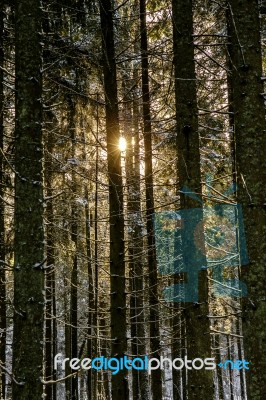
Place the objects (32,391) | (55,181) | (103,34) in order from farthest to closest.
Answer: (55,181), (103,34), (32,391)

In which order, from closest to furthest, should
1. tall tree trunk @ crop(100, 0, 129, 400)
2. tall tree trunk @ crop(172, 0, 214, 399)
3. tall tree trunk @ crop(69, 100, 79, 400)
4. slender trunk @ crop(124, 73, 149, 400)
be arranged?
tall tree trunk @ crop(172, 0, 214, 399) → tall tree trunk @ crop(100, 0, 129, 400) → tall tree trunk @ crop(69, 100, 79, 400) → slender trunk @ crop(124, 73, 149, 400)

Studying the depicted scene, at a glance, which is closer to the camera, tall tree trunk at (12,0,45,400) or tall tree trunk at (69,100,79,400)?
tall tree trunk at (12,0,45,400)

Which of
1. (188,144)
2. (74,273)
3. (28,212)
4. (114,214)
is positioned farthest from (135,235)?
(28,212)

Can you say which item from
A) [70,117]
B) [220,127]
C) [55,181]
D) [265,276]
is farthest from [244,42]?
[55,181]

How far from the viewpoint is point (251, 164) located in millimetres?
4465

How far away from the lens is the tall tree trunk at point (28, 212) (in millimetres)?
4910

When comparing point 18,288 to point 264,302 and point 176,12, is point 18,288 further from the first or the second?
point 176,12

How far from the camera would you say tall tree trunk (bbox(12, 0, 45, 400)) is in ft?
16.1

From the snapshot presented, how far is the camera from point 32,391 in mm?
4855

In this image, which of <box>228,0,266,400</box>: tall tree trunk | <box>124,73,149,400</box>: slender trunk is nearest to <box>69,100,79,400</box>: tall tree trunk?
<box>124,73,149,400</box>: slender trunk

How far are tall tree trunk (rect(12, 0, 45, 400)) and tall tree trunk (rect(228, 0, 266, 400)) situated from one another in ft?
7.92

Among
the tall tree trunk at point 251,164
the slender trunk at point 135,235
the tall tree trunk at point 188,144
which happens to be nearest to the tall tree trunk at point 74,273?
the slender trunk at point 135,235

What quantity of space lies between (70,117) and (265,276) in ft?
17.3

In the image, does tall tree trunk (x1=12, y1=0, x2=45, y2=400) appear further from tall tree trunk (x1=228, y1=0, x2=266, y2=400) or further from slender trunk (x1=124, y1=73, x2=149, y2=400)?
slender trunk (x1=124, y1=73, x2=149, y2=400)
